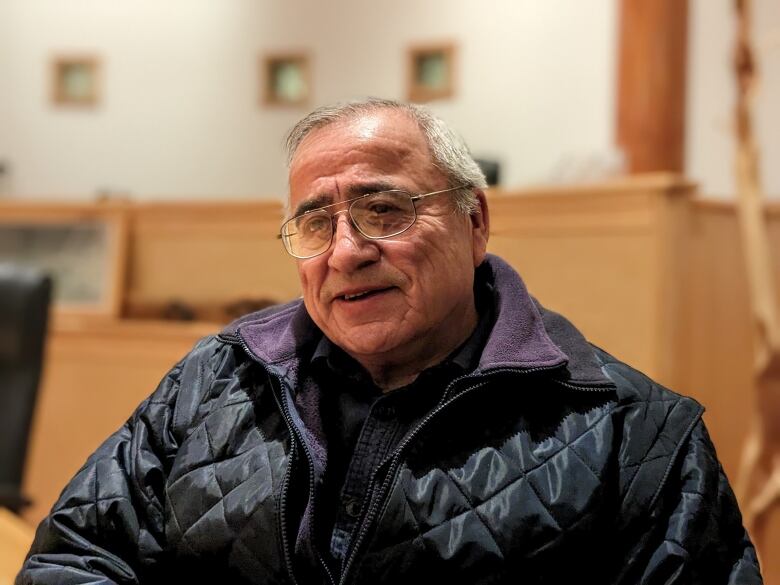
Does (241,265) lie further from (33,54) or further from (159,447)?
(33,54)

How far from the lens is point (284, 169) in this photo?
1241mm

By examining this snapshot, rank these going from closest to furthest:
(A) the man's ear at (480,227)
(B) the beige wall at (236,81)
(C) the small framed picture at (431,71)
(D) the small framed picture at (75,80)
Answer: (A) the man's ear at (480,227) < (B) the beige wall at (236,81) < (C) the small framed picture at (431,71) < (D) the small framed picture at (75,80)

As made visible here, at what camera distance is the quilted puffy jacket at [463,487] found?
3.14 feet

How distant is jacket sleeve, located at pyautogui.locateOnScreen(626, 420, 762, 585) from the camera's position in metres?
0.93

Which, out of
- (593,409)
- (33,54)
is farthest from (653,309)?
(33,54)

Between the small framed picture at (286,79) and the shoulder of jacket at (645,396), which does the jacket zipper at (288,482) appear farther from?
the small framed picture at (286,79)

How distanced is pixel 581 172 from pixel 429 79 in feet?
4.14

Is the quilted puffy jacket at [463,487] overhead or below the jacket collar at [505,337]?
below

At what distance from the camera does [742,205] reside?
2059 millimetres

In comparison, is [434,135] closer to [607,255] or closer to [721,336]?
[607,255]

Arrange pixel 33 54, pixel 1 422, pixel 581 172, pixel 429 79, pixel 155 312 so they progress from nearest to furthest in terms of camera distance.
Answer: pixel 1 422, pixel 581 172, pixel 155 312, pixel 429 79, pixel 33 54

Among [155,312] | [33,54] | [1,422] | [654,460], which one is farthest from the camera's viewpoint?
[33,54]

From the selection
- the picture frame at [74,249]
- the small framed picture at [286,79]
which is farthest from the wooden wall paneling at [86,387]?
the small framed picture at [286,79]

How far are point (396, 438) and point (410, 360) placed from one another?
116 millimetres
